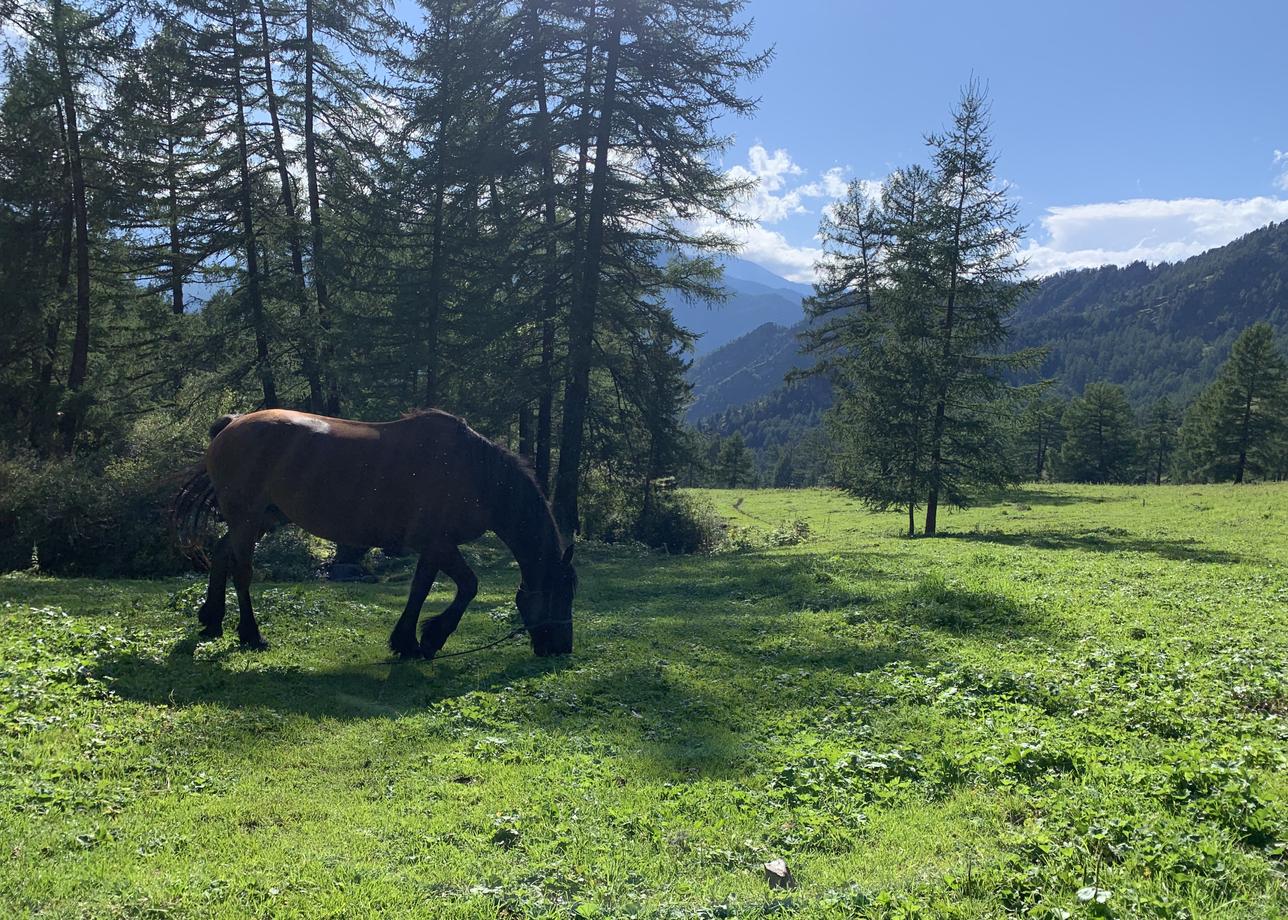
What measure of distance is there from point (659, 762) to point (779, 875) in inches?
81.8

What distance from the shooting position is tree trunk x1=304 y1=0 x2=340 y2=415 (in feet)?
60.7

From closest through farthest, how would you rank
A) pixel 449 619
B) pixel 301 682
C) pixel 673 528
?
pixel 301 682, pixel 449 619, pixel 673 528

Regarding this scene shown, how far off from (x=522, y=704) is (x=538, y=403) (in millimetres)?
15757

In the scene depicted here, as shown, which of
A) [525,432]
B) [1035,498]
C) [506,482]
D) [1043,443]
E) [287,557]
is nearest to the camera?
[506,482]

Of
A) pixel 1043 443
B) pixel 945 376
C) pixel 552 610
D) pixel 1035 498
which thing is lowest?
pixel 552 610

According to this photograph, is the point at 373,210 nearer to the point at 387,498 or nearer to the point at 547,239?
the point at 547,239

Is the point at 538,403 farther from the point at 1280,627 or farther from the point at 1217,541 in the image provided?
the point at 1217,541

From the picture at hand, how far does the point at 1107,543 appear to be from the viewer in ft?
67.1

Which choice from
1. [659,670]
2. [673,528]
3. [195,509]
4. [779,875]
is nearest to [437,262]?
[673,528]

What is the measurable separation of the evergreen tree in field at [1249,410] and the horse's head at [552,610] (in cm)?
5544

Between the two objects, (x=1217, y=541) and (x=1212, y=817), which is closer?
(x=1212, y=817)

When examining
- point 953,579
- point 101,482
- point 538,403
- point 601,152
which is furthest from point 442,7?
point 953,579

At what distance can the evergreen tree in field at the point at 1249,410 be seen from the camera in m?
46.5

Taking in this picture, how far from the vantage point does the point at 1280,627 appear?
8734mm
